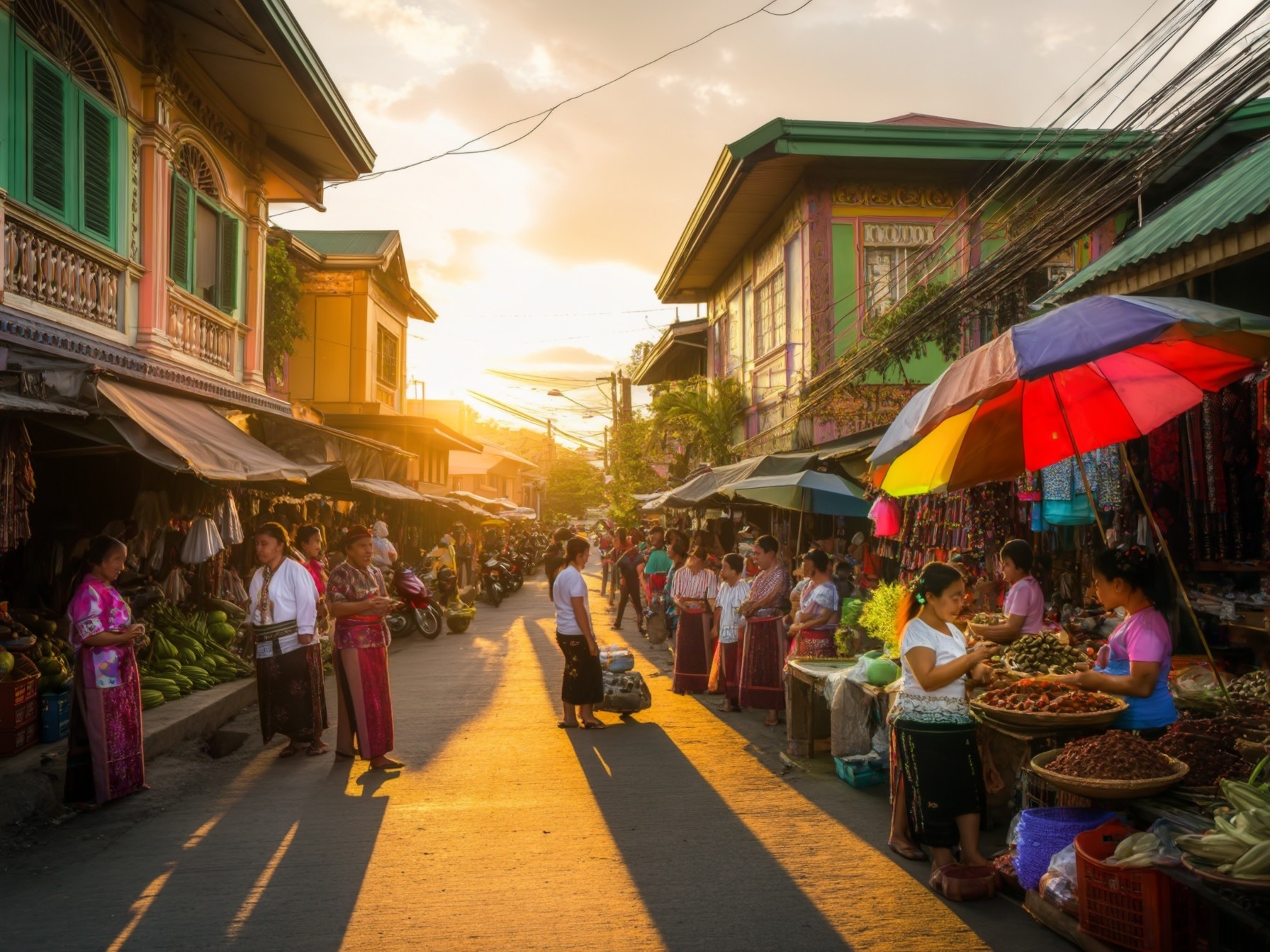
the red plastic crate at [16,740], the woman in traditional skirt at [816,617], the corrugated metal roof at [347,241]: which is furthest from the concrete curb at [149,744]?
the corrugated metal roof at [347,241]

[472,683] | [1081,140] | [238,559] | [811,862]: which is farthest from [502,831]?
[1081,140]

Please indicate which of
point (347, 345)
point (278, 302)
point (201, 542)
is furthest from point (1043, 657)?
point (347, 345)

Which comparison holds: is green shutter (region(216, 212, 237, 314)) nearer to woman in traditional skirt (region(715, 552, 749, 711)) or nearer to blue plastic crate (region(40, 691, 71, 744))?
blue plastic crate (region(40, 691, 71, 744))

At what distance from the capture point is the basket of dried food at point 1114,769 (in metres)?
4.59

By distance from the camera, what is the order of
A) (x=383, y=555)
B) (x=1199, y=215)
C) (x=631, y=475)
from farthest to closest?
(x=631, y=475) → (x=383, y=555) → (x=1199, y=215)

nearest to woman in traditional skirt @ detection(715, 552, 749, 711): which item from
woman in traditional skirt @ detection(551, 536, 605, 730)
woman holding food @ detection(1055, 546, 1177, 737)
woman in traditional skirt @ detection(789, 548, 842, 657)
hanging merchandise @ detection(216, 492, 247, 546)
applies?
woman in traditional skirt @ detection(789, 548, 842, 657)

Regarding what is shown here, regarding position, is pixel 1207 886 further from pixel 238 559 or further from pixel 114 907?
pixel 238 559

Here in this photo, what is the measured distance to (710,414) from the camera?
21234mm

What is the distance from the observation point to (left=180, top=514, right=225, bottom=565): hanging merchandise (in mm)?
9977

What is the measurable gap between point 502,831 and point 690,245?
16.2 m

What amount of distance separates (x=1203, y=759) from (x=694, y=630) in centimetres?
749

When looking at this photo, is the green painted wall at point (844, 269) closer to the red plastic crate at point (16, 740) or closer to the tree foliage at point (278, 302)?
the tree foliage at point (278, 302)

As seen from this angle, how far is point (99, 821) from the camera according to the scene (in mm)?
6602

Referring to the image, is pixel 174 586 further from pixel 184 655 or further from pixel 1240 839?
pixel 1240 839
